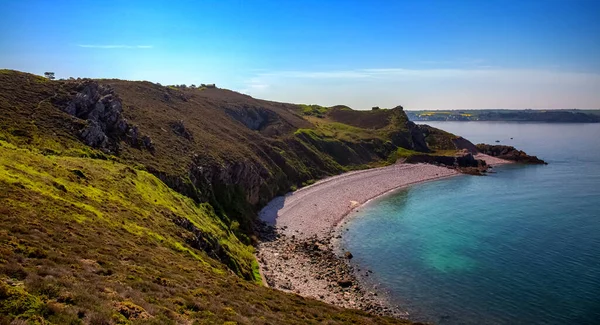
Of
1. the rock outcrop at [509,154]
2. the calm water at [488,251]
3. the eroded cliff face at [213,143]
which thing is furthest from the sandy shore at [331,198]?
the rock outcrop at [509,154]

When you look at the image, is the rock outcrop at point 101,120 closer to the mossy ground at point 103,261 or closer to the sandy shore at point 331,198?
the mossy ground at point 103,261

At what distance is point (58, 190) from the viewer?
113 feet

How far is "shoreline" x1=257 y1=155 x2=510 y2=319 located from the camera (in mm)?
47188

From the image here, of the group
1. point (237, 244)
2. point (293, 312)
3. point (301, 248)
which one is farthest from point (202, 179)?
point (293, 312)

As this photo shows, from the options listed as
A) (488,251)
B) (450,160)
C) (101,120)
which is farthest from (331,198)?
(450,160)

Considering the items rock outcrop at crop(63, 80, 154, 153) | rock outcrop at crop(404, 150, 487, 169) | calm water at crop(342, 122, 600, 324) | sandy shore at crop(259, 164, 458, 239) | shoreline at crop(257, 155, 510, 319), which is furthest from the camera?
rock outcrop at crop(404, 150, 487, 169)

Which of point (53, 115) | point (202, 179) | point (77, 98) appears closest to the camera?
point (53, 115)

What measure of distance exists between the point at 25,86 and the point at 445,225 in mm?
78918

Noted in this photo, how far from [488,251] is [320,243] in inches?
1049

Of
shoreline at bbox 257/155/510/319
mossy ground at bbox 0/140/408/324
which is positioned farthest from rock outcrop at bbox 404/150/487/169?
mossy ground at bbox 0/140/408/324

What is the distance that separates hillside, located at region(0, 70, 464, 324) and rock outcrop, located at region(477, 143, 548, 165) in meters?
107

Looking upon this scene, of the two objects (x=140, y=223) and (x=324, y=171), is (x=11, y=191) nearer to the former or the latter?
(x=140, y=223)

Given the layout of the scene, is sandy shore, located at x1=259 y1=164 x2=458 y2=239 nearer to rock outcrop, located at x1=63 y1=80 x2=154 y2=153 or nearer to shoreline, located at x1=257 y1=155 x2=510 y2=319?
shoreline, located at x1=257 y1=155 x2=510 y2=319

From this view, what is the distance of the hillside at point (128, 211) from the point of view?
2003 centimetres
